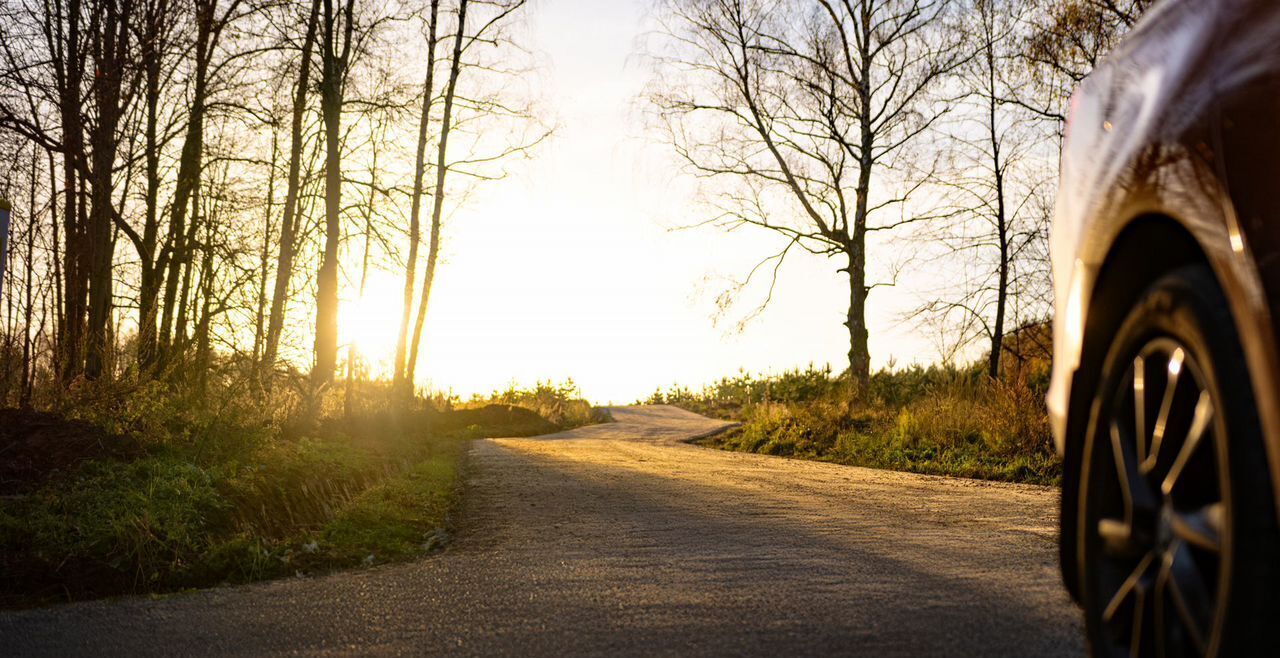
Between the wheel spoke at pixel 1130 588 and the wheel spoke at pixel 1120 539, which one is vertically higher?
the wheel spoke at pixel 1120 539

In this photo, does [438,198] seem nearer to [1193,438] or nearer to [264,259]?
[264,259]

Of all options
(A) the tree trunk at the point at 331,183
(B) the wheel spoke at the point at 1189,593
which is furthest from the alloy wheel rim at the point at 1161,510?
(A) the tree trunk at the point at 331,183

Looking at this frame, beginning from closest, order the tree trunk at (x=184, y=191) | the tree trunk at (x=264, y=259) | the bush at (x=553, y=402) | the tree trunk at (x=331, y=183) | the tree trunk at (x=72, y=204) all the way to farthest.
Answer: the tree trunk at (x=72, y=204) < the tree trunk at (x=331, y=183) < the tree trunk at (x=184, y=191) < the tree trunk at (x=264, y=259) < the bush at (x=553, y=402)

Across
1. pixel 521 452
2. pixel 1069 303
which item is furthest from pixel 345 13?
pixel 1069 303

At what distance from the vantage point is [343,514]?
7.80 meters

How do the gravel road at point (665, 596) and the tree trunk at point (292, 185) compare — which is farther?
the tree trunk at point (292, 185)

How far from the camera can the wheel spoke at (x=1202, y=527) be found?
1.63 metres

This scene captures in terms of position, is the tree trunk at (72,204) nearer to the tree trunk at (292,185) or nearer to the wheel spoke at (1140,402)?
the tree trunk at (292,185)

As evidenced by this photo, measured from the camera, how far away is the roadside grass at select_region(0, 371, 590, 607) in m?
5.88

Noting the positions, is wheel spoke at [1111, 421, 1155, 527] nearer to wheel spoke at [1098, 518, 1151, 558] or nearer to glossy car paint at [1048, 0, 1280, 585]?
wheel spoke at [1098, 518, 1151, 558]

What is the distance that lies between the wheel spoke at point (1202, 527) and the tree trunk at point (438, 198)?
2363 centimetres

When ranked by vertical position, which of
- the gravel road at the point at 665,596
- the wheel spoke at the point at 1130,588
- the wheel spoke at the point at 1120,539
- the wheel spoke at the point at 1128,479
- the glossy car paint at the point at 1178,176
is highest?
the glossy car paint at the point at 1178,176

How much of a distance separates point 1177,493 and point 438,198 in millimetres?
24574

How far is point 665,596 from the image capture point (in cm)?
461
